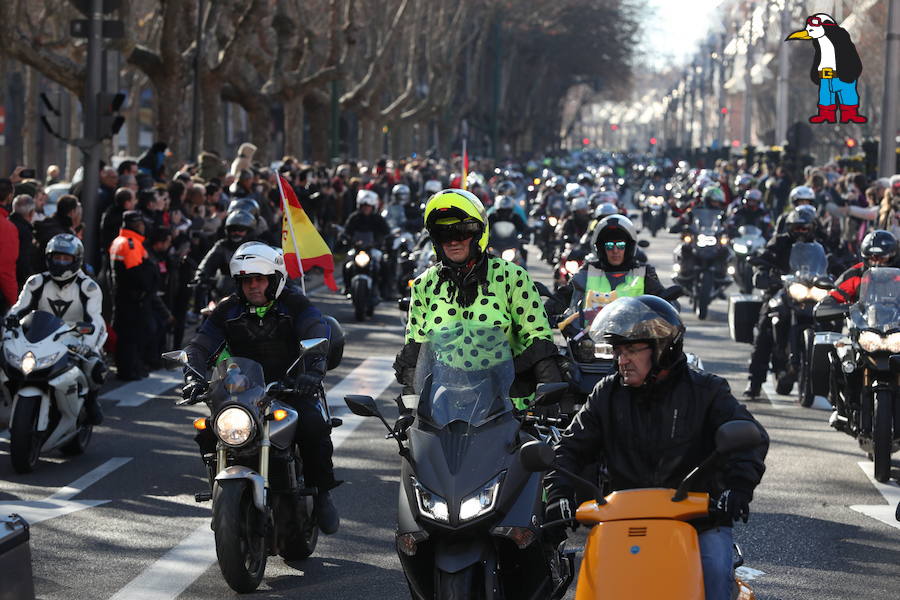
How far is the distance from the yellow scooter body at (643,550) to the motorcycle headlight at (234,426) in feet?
9.43

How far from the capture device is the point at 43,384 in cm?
1194

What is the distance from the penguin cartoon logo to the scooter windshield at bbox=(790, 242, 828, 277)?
4.34 m

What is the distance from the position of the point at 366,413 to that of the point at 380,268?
18.0 m

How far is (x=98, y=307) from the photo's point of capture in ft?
41.9

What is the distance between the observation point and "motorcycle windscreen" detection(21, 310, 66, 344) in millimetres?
12078

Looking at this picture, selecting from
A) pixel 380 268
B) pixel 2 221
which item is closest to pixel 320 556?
pixel 2 221

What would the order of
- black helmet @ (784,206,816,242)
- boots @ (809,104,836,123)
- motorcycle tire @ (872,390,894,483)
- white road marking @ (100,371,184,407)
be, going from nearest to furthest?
motorcycle tire @ (872,390,894,483), white road marking @ (100,371,184,407), black helmet @ (784,206,816,242), boots @ (809,104,836,123)

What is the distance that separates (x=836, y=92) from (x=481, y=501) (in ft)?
52.1

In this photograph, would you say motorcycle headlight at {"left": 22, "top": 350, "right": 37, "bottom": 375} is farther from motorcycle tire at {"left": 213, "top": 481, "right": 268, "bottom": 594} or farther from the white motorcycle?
motorcycle tire at {"left": 213, "top": 481, "right": 268, "bottom": 594}

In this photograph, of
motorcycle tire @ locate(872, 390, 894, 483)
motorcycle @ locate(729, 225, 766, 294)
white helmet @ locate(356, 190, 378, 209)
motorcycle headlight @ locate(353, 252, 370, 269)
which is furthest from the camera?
motorcycle @ locate(729, 225, 766, 294)

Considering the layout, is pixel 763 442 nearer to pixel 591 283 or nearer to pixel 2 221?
pixel 591 283

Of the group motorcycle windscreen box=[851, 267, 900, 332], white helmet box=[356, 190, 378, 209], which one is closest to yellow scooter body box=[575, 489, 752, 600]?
motorcycle windscreen box=[851, 267, 900, 332]

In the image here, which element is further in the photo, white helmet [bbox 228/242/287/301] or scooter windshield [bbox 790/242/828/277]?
scooter windshield [bbox 790/242/828/277]

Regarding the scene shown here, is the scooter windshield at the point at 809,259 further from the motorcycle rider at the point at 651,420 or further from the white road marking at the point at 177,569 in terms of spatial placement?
the motorcycle rider at the point at 651,420
